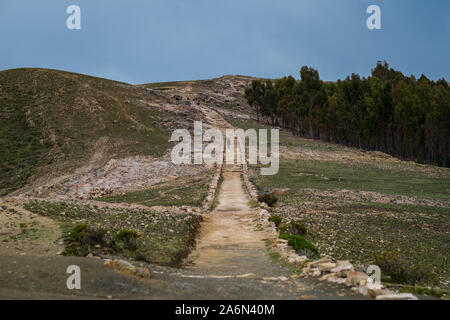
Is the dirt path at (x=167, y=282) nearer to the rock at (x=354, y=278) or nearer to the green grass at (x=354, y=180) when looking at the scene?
the rock at (x=354, y=278)

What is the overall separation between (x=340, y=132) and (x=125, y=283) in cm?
7747

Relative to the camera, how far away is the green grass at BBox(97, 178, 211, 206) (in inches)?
1008

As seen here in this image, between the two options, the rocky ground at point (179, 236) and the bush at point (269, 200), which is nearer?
the rocky ground at point (179, 236)

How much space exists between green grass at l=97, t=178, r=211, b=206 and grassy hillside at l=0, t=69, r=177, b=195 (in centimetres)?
1596

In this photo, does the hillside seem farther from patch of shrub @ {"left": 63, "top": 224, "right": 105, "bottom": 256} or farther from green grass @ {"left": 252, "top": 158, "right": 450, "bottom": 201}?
patch of shrub @ {"left": 63, "top": 224, "right": 105, "bottom": 256}

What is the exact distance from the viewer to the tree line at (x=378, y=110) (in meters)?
61.7

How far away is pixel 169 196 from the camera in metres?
28.4

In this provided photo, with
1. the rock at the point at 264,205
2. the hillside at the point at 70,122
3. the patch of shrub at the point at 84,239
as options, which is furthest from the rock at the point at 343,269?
the hillside at the point at 70,122

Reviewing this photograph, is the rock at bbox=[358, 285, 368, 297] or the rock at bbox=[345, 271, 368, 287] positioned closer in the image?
the rock at bbox=[358, 285, 368, 297]

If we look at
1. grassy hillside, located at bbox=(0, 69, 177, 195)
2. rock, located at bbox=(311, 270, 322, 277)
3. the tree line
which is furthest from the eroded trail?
the tree line

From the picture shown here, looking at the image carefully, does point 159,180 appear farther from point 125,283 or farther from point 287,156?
point 125,283

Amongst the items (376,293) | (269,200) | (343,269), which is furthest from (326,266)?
(269,200)

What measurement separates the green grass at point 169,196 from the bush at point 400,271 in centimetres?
1308
